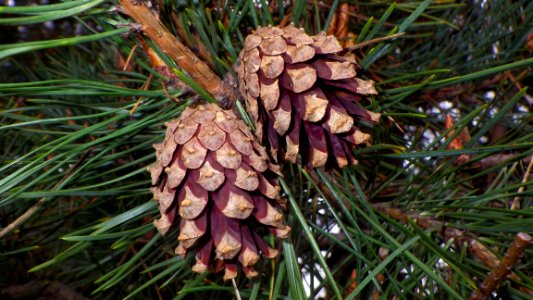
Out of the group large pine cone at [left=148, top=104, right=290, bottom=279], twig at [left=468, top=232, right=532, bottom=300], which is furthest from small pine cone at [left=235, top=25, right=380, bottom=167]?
twig at [left=468, top=232, right=532, bottom=300]

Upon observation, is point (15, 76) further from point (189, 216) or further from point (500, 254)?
point (500, 254)

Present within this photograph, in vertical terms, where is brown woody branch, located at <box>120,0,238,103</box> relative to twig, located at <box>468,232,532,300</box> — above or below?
above

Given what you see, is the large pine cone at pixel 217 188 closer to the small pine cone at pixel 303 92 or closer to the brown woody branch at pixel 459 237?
the small pine cone at pixel 303 92

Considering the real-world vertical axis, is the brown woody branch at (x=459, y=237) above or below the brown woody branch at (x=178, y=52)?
below

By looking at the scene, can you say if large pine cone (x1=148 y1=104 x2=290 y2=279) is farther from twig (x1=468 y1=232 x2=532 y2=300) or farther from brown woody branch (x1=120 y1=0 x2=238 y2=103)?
twig (x1=468 y1=232 x2=532 y2=300)

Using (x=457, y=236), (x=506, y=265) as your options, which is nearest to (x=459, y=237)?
(x=457, y=236)

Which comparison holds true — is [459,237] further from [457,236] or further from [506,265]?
[506,265]

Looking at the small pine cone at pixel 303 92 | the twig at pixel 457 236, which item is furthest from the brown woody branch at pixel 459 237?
the small pine cone at pixel 303 92
